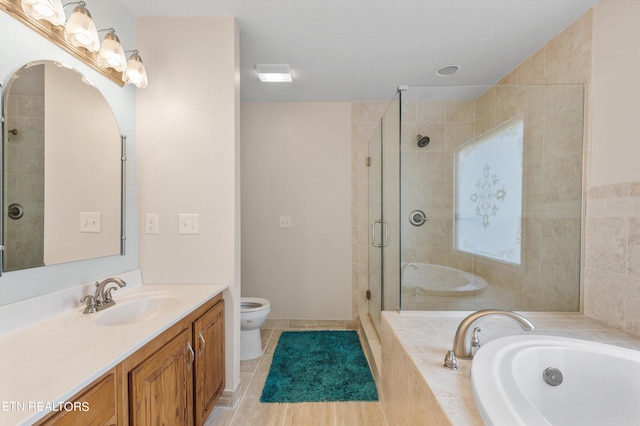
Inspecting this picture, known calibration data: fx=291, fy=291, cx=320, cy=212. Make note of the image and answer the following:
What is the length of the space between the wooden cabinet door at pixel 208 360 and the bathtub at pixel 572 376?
4.05ft

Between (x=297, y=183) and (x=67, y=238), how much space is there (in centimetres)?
209

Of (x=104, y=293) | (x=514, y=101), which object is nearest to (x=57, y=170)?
(x=104, y=293)

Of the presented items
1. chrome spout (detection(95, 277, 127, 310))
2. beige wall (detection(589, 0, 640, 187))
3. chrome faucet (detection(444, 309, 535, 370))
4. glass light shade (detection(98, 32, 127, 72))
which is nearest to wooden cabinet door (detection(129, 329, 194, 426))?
chrome spout (detection(95, 277, 127, 310))

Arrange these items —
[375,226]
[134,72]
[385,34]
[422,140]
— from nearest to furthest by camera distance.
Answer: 1. [134,72]
2. [385,34]
3. [422,140]
4. [375,226]

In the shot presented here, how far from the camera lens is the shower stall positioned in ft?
6.09

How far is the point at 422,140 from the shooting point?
2.16m

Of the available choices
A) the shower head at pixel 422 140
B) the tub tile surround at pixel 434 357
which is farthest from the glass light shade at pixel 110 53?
the tub tile surround at pixel 434 357

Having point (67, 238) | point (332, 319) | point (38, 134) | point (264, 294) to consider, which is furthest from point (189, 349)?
point (332, 319)

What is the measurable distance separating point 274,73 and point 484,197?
6.26 feet

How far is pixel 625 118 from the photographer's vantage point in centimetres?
150

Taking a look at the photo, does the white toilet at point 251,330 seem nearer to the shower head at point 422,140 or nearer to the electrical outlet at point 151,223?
the electrical outlet at point 151,223

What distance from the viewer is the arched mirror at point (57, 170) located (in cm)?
110

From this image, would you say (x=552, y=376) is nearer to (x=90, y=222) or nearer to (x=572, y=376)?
(x=572, y=376)

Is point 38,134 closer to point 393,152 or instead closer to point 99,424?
point 99,424
